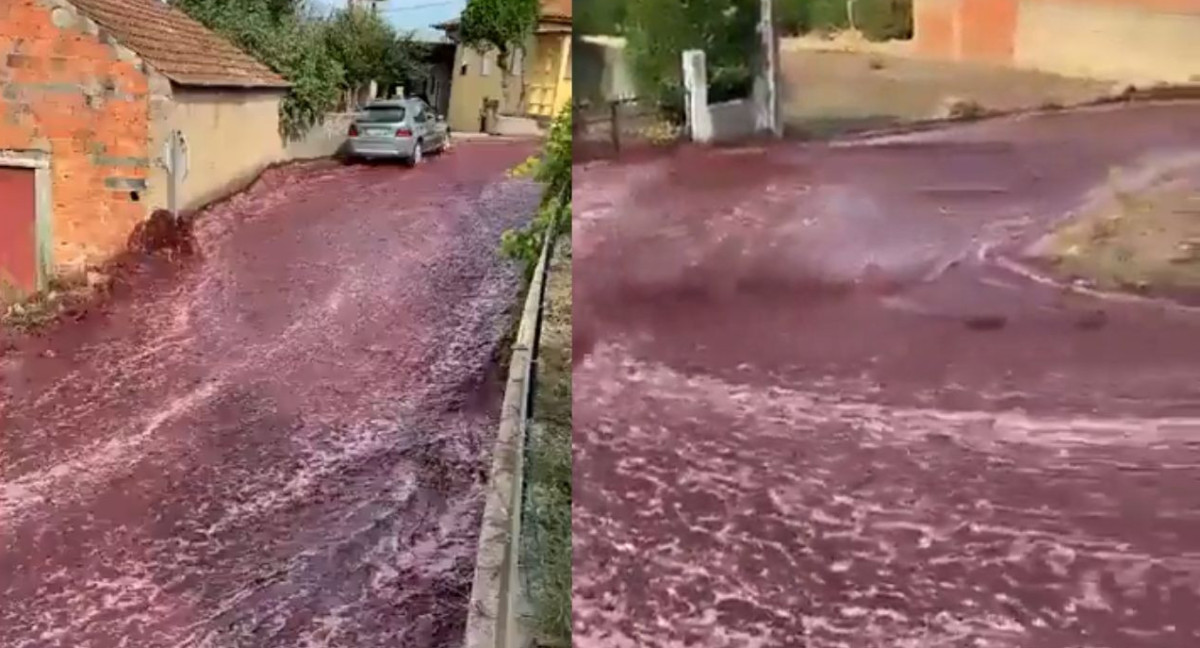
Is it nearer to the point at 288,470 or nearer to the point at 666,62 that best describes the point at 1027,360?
the point at 666,62

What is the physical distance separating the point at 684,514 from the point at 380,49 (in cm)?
170

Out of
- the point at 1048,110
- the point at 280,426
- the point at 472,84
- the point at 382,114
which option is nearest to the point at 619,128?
the point at 1048,110

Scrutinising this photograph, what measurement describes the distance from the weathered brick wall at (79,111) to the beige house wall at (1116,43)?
9.73 ft

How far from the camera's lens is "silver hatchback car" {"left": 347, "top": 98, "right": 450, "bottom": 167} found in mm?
2125

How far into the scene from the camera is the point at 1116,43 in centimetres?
72

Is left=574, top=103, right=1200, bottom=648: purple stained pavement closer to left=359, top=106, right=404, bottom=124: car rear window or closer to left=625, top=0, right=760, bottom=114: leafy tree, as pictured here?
left=625, top=0, right=760, bottom=114: leafy tree

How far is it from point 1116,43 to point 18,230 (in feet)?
10.3

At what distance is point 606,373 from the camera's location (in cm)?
76

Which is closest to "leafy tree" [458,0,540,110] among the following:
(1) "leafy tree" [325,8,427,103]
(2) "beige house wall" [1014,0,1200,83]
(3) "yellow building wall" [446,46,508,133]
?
(3) "yellow building wall" [446,46,508,133]

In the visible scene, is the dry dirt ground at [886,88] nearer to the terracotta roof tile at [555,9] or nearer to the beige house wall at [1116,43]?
the beige house wall at [1116,43]

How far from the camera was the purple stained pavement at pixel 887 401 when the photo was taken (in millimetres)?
701

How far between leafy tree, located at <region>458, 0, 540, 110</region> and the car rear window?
0.47 m

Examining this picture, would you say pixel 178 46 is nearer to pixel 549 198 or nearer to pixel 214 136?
pixel 214 136

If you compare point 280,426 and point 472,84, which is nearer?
point 472,84
